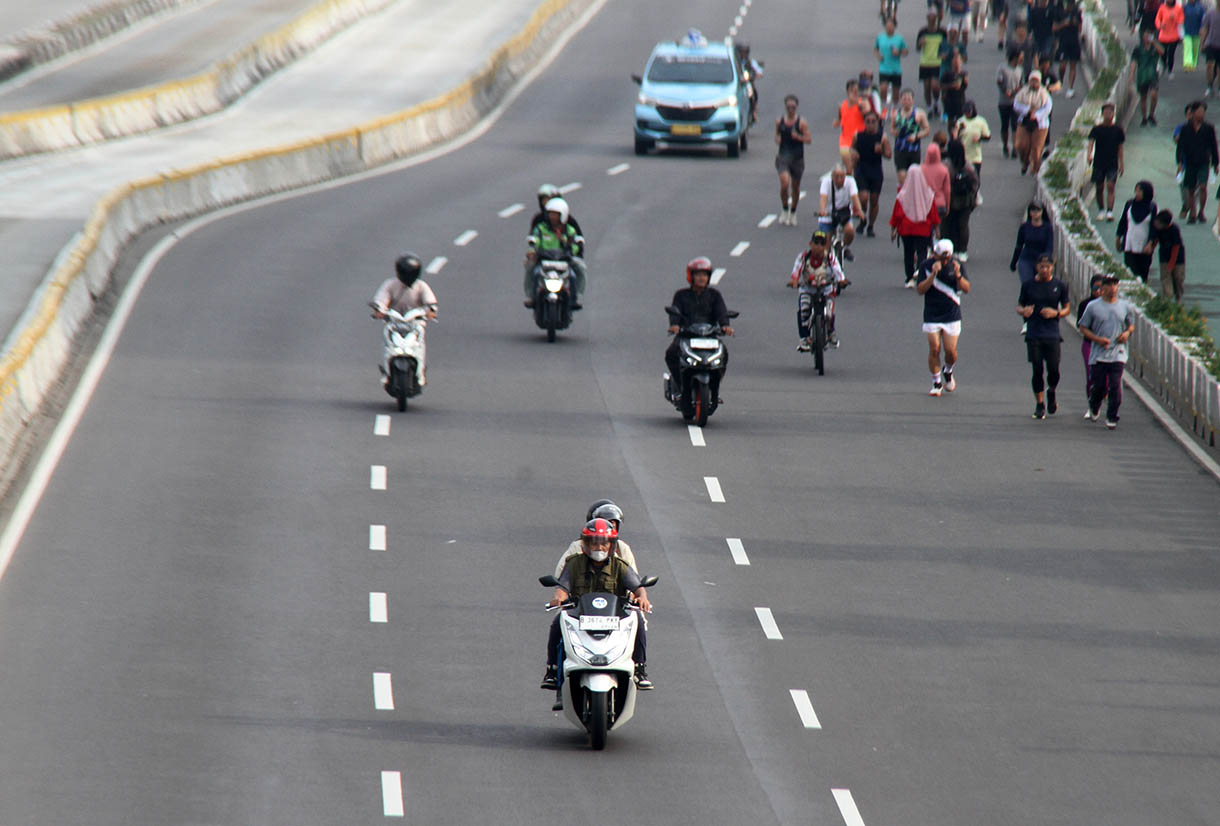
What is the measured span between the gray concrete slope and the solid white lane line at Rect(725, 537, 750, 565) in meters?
31.4

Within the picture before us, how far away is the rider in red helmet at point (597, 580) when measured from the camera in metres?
14.4

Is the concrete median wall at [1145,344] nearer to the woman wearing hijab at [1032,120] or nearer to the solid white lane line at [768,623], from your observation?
the woman wearing hijab at [1032,120]

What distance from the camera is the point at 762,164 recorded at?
43312mm

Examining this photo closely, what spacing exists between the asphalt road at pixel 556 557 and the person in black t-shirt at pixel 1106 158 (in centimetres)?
400

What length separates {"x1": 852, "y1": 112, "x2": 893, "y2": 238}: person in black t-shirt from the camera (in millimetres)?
34094

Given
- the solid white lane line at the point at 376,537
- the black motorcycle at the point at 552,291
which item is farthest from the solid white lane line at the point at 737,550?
the black motorcycle at the point at 552,291

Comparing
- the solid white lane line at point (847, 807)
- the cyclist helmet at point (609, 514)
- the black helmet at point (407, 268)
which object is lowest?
the solid white lane line at point (847, 807)

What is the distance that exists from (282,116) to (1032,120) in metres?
17.2

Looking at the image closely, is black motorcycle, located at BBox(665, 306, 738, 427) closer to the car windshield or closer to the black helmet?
the black helmet

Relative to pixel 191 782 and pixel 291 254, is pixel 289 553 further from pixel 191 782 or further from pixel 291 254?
pixel 291 254

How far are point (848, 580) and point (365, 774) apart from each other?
5.92m

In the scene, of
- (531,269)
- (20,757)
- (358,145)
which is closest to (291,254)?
(531,269)

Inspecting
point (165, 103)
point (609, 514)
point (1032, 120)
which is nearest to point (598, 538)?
point (609, 514)

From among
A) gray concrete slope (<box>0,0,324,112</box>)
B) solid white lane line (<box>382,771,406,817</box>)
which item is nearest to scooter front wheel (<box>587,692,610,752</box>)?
solid white lane line (<box>382,771,406,817</box>)
